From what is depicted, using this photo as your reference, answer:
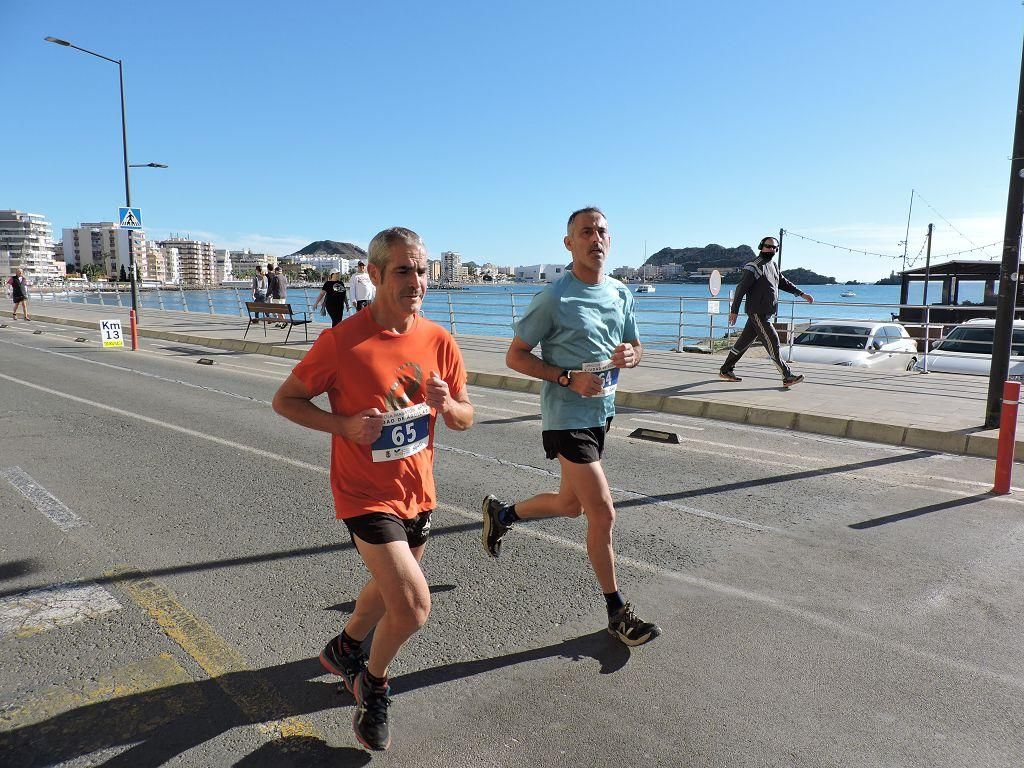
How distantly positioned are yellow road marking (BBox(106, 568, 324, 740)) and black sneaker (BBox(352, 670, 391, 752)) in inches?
8.9

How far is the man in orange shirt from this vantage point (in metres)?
2.44

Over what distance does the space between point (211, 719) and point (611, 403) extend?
2152 mm

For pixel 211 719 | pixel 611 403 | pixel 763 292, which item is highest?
pixel 763 292

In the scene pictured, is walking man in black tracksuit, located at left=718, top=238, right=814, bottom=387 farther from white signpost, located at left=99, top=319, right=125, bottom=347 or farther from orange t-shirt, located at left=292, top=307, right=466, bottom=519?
white signpost, located at left=99, top=319, right=125, bottom=347

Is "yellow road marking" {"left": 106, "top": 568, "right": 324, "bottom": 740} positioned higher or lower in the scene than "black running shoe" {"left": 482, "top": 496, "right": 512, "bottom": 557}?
lower

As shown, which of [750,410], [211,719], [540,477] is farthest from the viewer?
[750,410]

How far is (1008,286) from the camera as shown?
24.2 ft

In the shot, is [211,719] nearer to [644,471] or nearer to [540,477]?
[540,477]

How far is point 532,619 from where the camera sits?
353 cm

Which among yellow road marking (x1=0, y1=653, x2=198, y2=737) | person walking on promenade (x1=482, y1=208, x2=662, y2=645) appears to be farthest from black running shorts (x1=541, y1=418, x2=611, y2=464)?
yellow road marking (x1=0, y1=653, x2=198, y2=737)

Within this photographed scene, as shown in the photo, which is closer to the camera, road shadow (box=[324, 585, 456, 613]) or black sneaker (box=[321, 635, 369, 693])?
black sneaker (box=[321, 635, 369, 693])

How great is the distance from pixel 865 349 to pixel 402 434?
15.8 metres

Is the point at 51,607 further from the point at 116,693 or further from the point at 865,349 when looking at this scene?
the point at 865,349

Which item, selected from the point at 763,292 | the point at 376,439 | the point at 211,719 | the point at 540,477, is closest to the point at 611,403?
the point at 376,439
